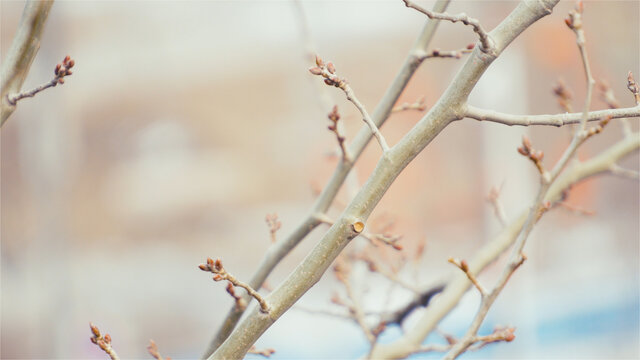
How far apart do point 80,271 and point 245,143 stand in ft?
6.01

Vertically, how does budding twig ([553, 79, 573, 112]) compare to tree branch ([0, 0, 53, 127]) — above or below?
below

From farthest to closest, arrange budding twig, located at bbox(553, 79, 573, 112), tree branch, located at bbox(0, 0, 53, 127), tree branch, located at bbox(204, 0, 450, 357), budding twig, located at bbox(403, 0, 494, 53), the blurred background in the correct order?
the blurred background < budding twig, located at bbox(553, 79, 573, 112) < tree branch, located at bbox(204, 0, 450, 357) < tree branch, located at bbox(0, 0, 53, 127) < budding twig, located at bbox(403, 0, 494, 53)

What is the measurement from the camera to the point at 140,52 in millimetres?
5930

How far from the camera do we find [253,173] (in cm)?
597

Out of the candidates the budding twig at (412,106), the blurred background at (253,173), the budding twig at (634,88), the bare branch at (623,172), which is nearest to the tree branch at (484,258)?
the bare branch at (623,172)

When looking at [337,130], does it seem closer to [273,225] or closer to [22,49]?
[273,225]

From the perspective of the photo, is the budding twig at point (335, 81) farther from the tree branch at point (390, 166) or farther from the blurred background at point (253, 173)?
the blurred background at point (253, 173)

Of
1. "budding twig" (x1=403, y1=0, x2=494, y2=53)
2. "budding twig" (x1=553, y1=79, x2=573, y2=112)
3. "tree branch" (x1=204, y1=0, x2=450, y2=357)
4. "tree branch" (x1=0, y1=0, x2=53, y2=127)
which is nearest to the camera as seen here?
"budding twig" (x1=403, y1=0, x2=494, y2=53)

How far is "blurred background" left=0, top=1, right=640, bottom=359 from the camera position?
11.1 feet

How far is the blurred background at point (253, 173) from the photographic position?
3.37m

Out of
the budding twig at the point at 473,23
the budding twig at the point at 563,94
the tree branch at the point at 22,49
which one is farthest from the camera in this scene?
the budding twig at the point at 563,94

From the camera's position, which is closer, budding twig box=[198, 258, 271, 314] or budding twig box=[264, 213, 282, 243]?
budding twig box=[198, 258, 271, 314]

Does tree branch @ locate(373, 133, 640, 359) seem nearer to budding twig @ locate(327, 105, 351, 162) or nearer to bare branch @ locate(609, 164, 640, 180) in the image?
bare branch @ locate(609, 164, 640, 180)

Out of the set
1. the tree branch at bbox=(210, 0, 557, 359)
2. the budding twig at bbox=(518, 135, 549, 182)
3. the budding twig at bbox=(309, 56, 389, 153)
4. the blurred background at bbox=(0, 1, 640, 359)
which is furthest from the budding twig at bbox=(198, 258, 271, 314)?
the blurred background at bbox=(0, 1, 640, 359)
